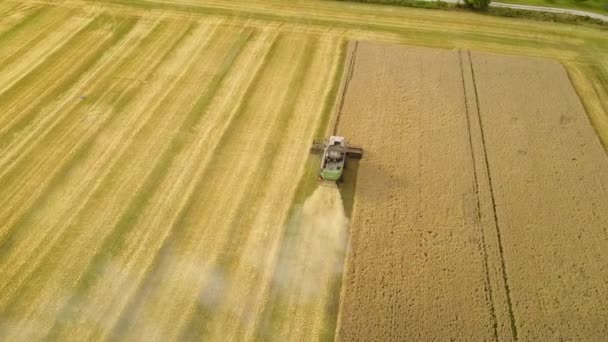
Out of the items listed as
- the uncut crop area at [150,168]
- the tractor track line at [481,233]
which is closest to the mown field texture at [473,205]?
the tractor track line at [481,233]

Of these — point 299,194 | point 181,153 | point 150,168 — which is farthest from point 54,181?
point 299,194

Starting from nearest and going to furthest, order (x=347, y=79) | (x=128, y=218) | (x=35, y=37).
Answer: (x=128, y=218), (x=347, y=79), (x=35, y=37)

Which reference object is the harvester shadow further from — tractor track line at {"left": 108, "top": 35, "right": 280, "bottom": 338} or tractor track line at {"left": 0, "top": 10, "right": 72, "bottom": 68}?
tractor track line at {"left": 0, "top": 10, "right": 72, "bottom": 68}

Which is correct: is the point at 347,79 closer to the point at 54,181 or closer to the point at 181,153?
the point at 181,153

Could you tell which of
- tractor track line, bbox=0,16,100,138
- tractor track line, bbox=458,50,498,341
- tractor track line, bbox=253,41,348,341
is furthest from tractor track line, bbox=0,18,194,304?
tractor track line, bbox=458,50,498,341

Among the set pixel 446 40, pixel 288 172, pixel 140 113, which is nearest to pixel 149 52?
pixel 140 113

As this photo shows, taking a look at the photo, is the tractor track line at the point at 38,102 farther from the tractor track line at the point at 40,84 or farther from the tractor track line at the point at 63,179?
the tractor track line at the point at 63,179

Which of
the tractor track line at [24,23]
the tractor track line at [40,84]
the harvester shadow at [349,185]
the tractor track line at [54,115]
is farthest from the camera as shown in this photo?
the tractor track line at [24,23]
